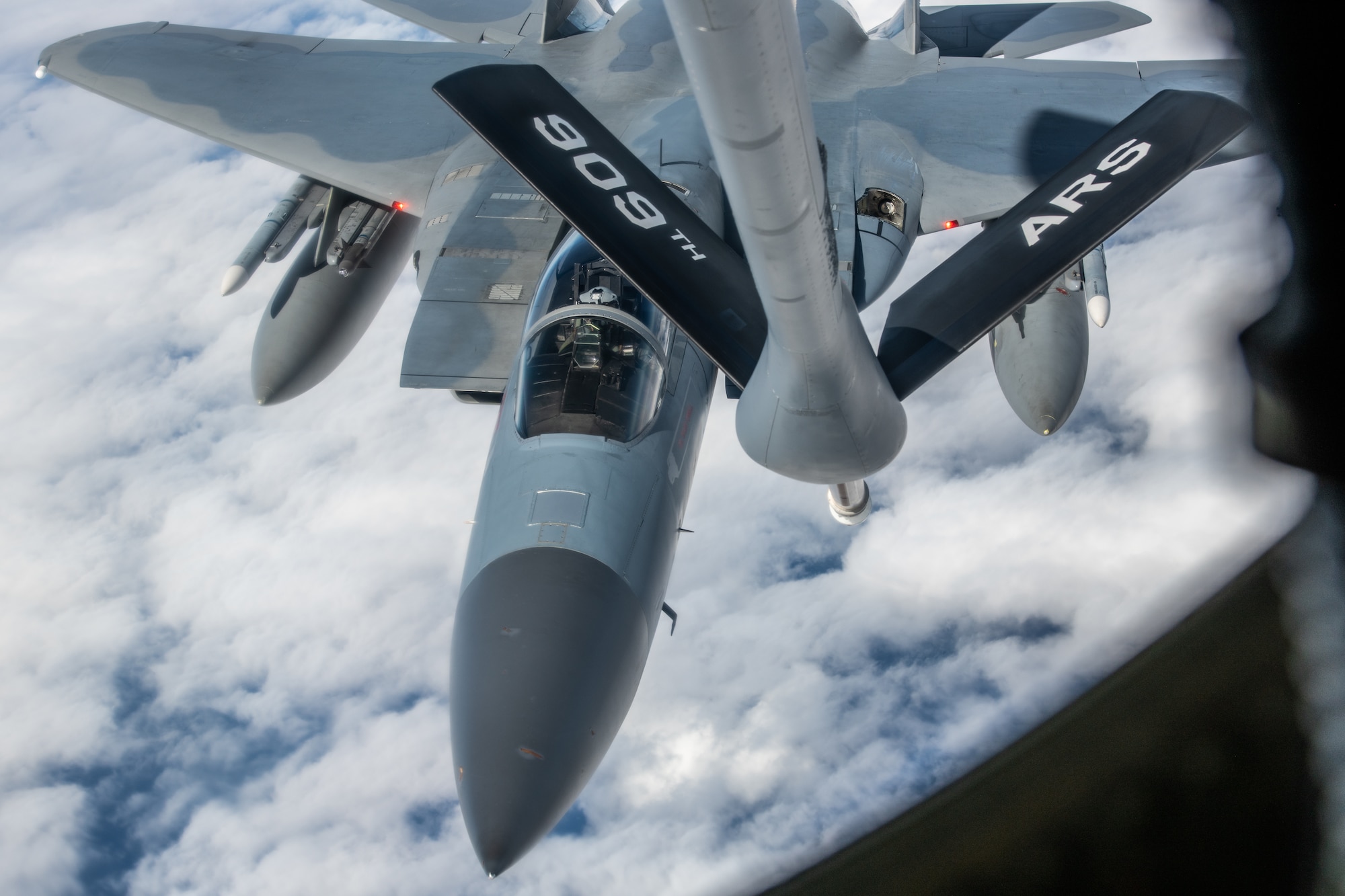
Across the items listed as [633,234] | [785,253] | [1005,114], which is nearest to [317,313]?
[633,234]

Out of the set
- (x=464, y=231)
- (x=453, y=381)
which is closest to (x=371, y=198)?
(x=464, y=231)

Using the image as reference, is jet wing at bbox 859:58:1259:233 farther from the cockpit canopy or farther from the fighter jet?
the cockpit canopy

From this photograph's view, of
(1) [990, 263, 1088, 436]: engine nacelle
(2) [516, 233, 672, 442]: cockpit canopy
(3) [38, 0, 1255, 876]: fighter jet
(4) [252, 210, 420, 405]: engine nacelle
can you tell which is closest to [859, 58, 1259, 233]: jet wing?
(3) [38, 0, 1255, 876]: fighter jet

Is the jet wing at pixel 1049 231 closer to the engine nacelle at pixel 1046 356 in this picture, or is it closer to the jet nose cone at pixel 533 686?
the jet nose cone at pixel 533 686


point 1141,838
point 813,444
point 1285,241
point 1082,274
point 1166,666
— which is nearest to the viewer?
point 1141,838

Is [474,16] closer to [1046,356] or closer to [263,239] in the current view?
[263,239]

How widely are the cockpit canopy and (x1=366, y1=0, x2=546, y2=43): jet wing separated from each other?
8.16 meters

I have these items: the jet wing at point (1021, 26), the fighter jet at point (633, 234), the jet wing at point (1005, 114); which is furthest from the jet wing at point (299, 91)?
the jet wing at point (1021, 26)

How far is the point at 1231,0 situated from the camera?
304cm

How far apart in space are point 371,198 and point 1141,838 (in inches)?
408

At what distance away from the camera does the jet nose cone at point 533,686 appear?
5.45 metres

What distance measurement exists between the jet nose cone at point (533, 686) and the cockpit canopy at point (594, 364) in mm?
1043

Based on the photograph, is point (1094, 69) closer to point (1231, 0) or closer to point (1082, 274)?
point (1082, 274)

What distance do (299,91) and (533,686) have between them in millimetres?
9751
